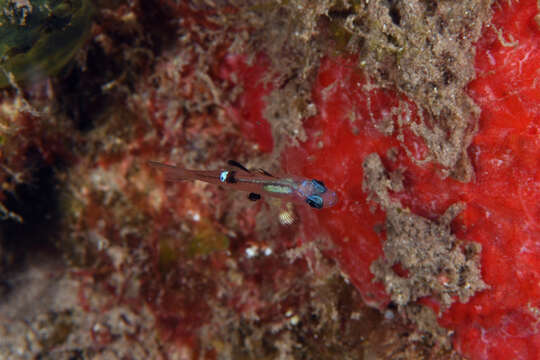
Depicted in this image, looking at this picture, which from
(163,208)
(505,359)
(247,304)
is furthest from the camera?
(163,208)

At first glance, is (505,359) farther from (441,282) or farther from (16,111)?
(16,111)

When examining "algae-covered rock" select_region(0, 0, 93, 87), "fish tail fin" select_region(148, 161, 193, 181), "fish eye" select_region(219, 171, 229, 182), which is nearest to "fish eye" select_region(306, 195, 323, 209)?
"fish eye" select_region(219, 171, 229, 182)

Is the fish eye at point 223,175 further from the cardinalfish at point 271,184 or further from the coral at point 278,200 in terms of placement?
the coral at point 278,200

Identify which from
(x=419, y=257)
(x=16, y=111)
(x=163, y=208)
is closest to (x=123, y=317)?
(x=163, y=208)

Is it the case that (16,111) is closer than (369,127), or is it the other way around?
(369,127)

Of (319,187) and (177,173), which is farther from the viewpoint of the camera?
(177,173)

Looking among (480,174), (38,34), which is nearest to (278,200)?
(480,174)

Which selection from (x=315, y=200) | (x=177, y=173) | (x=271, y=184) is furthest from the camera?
(x=177, y=173)

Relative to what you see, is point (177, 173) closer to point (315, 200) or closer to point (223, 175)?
point (223, 175)
